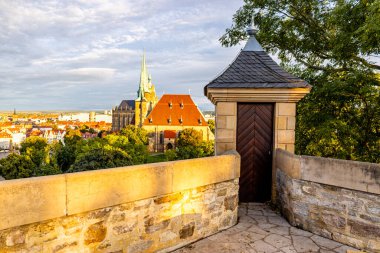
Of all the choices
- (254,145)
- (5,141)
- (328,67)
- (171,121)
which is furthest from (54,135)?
(254,145)

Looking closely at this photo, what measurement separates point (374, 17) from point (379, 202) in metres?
4.23

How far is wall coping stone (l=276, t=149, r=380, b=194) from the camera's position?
383 centimetres

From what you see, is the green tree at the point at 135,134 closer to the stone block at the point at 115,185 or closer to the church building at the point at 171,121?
the church building at the point at 171,121

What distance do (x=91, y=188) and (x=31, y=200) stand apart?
0.59 metres

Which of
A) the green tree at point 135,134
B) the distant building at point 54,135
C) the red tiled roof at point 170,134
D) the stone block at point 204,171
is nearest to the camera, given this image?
the stone block at point 204,171

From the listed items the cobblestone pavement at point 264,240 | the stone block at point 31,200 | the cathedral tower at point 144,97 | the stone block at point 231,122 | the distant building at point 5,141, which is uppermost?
the cathedral tower at point 144,97

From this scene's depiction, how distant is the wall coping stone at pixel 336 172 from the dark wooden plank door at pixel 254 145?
0.97 m

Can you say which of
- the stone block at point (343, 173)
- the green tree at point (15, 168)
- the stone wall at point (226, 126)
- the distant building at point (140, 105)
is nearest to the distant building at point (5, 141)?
the distant building at point (140, 105)

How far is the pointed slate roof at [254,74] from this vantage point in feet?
18.6

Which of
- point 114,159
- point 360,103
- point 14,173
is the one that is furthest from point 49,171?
point 360,103

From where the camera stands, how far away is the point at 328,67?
10.4 metres

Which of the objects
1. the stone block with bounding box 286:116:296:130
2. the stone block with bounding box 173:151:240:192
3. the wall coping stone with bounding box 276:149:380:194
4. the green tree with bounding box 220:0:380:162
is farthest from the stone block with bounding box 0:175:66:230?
the green tree with bounding box 220:0:380:162

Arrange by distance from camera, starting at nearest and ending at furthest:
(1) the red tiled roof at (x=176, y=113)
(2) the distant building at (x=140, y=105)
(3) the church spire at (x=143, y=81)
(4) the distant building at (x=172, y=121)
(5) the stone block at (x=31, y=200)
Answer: (5) the stone block at (x=31, y=200) → (4) the distant building at (x=172, y=121) → (1) the red tiled roof at (x=176, y=113) → (2) the distant building at (x=140, y=105) → (3) the church spire at (x=143, y=81)

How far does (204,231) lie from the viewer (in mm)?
4395
